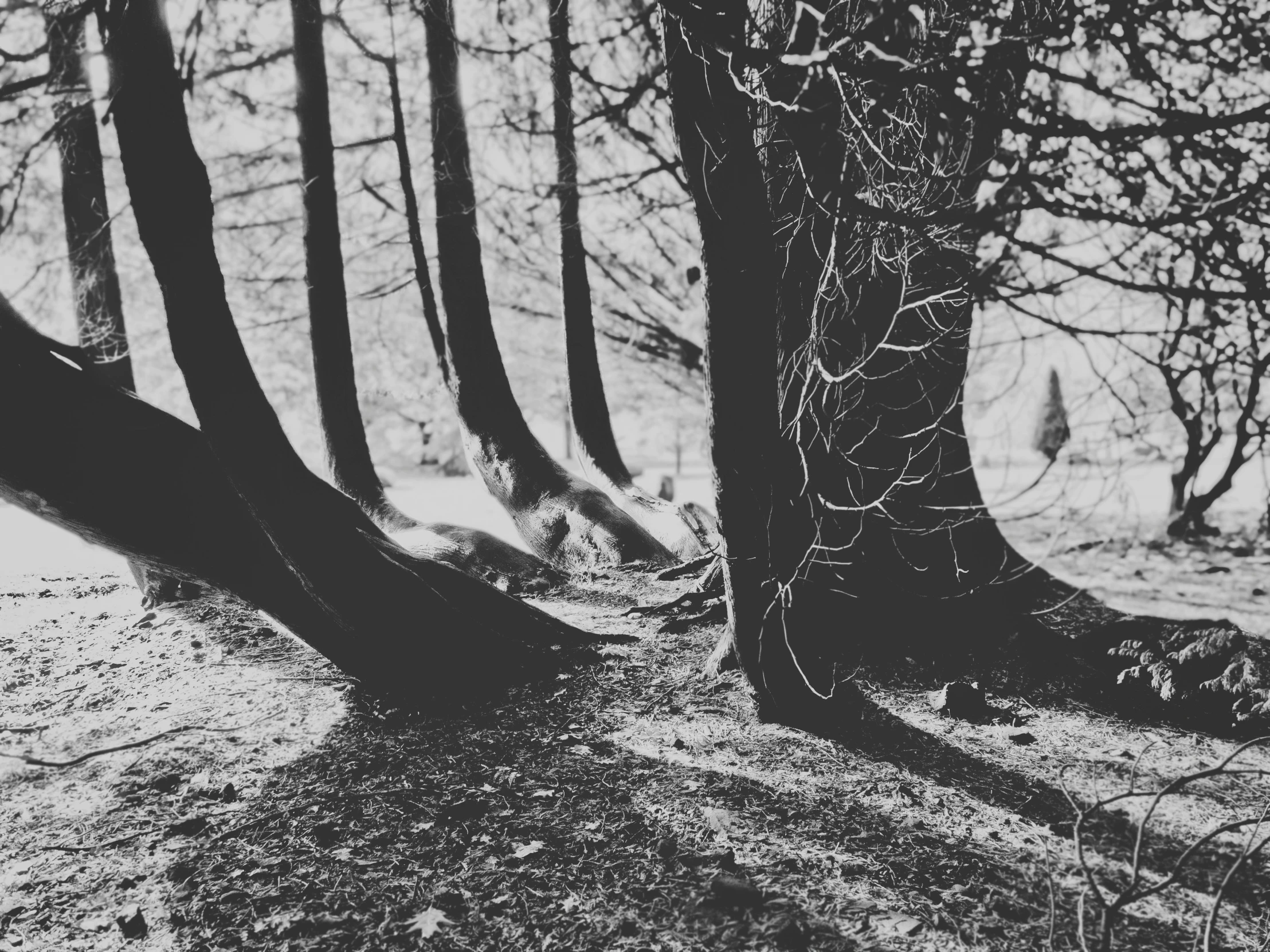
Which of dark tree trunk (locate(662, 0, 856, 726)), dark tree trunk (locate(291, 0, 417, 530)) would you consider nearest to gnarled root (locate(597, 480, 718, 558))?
dark tree trunk (locate(291, 0, 417, 530))

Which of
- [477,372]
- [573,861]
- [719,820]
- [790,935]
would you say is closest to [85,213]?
[477,372]

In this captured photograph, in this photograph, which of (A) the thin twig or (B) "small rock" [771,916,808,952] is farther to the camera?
(A) the thin twig

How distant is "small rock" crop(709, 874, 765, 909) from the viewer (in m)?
2.38

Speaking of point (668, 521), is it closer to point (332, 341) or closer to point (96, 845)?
point (332, 341)

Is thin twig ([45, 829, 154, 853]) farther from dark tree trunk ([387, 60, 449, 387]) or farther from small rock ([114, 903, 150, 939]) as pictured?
dark tree trunk ([387, 60, 449, 387])

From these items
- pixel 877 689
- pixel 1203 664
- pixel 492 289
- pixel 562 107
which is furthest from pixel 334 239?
pixel 1203 664

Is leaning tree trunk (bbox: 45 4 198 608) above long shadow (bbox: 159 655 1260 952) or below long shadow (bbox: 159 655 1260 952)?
above

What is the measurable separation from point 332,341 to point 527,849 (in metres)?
5.69

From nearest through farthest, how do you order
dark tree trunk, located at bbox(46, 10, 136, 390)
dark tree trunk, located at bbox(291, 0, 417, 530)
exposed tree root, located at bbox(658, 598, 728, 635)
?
exposed tree root, located at bbox(658, 598, 728, 635)
dark tree trunk, located at bbox(46, 10, 136, 390)
dark tree trunk, located at bbox(291, 0, 417, 530)

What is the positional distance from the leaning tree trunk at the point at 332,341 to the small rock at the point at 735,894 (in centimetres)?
421

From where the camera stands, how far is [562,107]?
747cm

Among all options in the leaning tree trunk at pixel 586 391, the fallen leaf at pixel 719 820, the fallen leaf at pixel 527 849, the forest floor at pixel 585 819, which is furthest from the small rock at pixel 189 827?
the leaning tree trunk at pixel 586 391

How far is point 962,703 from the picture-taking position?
3.75 metres

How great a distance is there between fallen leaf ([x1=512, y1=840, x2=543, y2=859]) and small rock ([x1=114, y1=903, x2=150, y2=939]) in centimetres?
108
